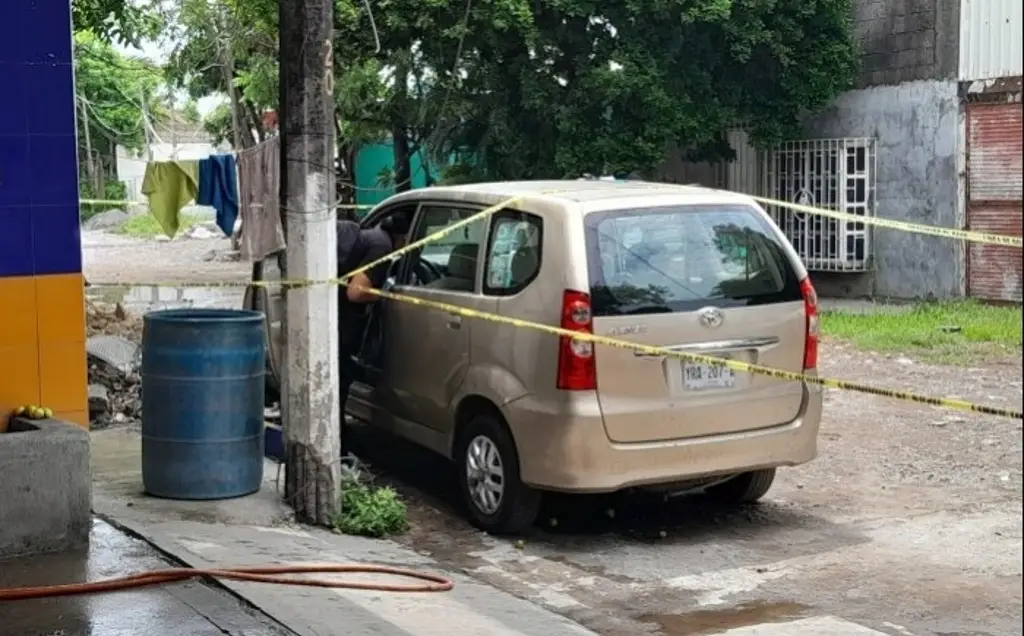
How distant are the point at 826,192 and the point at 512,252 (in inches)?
480

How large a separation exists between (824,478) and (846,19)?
1077cm

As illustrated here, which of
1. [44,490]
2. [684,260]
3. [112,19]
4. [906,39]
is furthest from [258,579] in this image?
[906,39]

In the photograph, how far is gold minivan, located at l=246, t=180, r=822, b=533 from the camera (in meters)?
6.27

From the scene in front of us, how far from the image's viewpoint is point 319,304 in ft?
21.2

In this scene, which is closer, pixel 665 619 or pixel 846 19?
pixel 665 619

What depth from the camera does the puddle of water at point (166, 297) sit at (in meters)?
18.4

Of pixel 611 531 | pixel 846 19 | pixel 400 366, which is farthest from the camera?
pixel 846 19

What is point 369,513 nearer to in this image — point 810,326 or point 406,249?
point 406,249

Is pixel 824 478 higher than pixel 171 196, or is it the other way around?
pixel 171 196

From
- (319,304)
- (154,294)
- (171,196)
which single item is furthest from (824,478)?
(154,294)

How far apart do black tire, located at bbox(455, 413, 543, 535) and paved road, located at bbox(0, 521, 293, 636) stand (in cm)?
190

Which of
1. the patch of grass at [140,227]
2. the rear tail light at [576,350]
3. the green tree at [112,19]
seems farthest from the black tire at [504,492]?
the patch of grass at [140,227]

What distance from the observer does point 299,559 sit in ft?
18.7

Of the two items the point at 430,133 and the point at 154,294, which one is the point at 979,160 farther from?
the point at 154,294
